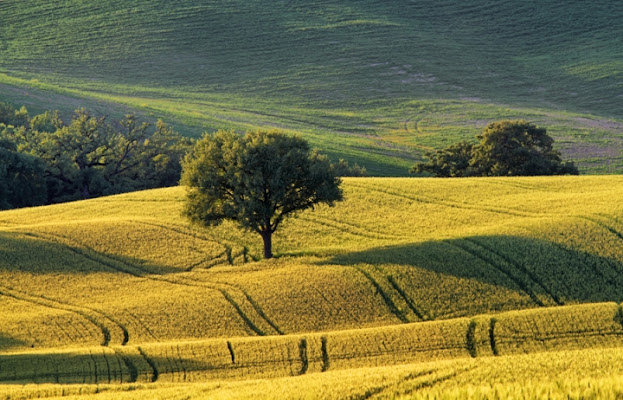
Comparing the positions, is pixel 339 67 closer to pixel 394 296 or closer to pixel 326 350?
pixel 394 296

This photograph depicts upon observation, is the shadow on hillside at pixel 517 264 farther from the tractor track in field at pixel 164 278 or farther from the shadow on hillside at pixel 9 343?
the shadow on hillside at pixel 9 343

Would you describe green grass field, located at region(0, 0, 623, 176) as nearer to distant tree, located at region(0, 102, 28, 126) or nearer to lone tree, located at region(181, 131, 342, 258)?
distant tree, located at region(0, 102, 28, 126)

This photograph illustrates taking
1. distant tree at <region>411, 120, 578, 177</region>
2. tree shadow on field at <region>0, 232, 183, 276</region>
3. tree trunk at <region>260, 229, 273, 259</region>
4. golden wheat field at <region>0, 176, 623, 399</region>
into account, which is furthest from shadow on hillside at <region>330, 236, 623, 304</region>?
distant tree at <region>411, 120, 578, 177</region>

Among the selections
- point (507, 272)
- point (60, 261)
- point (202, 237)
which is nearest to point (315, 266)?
point (202, 237)

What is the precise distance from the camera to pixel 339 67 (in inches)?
5261

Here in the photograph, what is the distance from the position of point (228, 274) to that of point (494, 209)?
16238 millimetres

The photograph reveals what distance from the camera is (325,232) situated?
1813 inches

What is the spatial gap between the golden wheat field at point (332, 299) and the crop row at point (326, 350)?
0.08 meters

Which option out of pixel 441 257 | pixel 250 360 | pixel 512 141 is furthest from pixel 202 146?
pixel 512 141

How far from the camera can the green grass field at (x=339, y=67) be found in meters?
104

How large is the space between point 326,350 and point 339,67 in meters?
106

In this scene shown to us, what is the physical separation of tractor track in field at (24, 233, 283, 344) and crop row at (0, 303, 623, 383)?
3.09 metres

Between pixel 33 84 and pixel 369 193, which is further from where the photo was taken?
pixel 33 84

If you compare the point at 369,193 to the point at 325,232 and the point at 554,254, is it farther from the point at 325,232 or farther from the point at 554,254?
the point at 554,254
